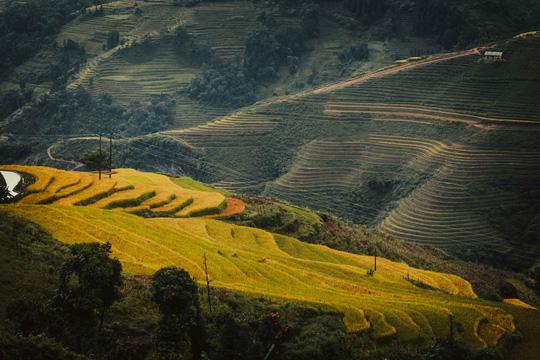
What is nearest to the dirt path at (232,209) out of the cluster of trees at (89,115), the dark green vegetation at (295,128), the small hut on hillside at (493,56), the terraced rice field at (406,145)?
the dark green vegetation at (295,128)

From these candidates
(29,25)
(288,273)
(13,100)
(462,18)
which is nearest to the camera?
(288,273)

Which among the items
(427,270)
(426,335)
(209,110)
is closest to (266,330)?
(426,335)

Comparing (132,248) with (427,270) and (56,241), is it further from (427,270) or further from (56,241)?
(427,270)

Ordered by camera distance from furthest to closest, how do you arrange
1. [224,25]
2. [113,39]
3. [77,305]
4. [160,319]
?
[224,25] < [113,39] < [160,319] < [77,305]

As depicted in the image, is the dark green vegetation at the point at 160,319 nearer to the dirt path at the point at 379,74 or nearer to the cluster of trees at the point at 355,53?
the dirt path at the point at 379,74

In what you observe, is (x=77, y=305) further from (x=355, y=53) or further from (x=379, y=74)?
(x=355, y=53)

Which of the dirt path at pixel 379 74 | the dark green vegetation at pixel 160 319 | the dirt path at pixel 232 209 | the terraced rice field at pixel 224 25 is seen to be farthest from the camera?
the terraced rice field at pixel 224 25

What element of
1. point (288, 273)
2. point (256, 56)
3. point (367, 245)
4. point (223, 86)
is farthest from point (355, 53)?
point (288, 273)
